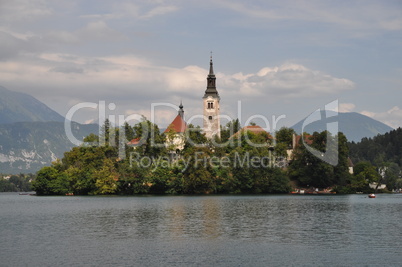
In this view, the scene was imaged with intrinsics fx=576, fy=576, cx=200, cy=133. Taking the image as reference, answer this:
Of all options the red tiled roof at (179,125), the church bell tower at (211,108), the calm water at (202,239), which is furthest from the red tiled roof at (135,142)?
the calm water at (202,239)

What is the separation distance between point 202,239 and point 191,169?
67.7 meters

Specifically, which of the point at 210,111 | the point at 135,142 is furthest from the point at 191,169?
the point at 210,111

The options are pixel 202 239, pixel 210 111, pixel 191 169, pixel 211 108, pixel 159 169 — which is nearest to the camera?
pixel 202 239

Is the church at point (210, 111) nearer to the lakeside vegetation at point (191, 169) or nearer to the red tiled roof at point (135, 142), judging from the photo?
the red tiled roof at point (135, 142)

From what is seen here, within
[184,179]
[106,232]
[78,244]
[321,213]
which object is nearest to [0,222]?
[106,232]

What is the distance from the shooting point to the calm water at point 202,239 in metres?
32.7

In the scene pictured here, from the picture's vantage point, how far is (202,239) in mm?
40219

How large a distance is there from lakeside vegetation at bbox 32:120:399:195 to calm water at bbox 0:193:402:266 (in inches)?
1869

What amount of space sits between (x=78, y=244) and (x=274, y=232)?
49.3ft

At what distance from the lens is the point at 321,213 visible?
62.3 meters

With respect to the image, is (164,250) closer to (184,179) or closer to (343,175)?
(184,179)

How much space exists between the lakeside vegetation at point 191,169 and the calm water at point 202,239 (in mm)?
47470

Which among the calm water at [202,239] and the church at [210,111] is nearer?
the calm water at [202,239]

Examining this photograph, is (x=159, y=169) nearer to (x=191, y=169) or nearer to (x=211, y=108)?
(x=191, y=169)
